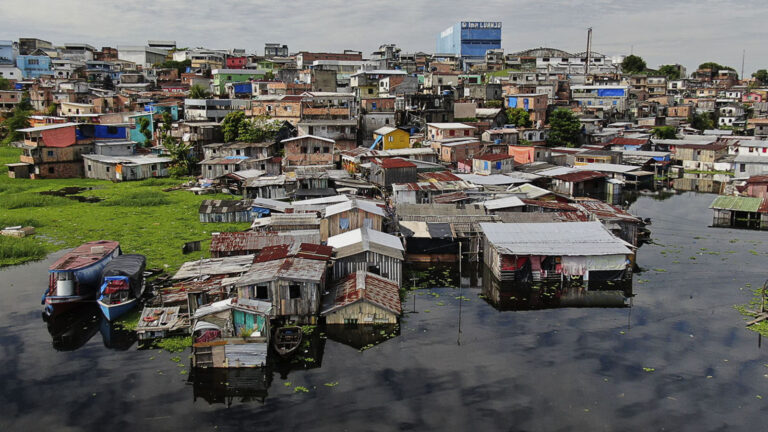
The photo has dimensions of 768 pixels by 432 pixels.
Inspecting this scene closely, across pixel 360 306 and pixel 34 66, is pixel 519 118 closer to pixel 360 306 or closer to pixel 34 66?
pixel 360 306

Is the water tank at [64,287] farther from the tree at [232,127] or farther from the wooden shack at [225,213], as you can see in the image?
the tree at [232,127]

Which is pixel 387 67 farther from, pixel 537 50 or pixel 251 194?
pixel 251 194

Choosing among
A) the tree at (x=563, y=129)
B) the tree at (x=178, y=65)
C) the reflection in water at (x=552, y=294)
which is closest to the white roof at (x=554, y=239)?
the reflection in water at (x=552, y=294)

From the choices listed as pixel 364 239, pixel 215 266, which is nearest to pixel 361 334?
pixel 364 239

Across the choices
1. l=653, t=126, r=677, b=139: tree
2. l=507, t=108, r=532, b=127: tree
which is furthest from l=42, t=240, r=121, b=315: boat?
l=653, t=126, r=677, b=139: tree

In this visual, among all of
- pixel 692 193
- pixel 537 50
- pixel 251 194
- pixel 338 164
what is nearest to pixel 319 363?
pixel 251 194
